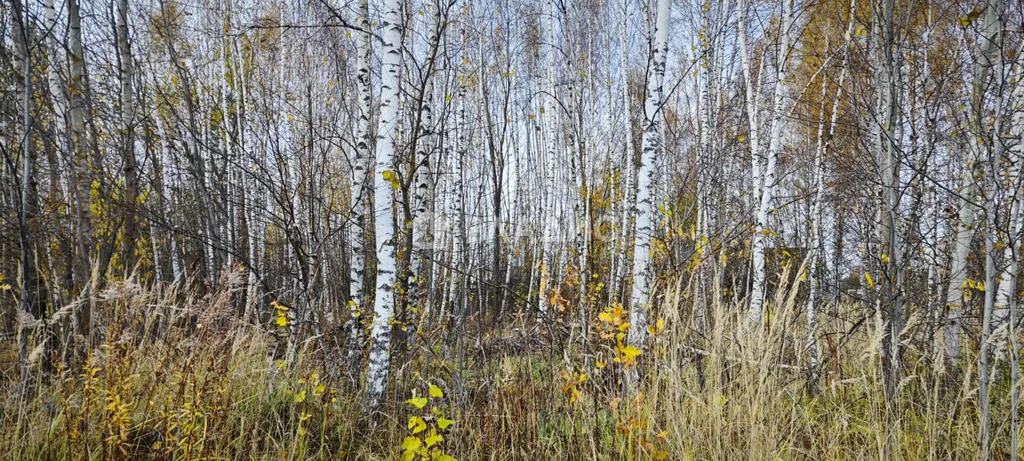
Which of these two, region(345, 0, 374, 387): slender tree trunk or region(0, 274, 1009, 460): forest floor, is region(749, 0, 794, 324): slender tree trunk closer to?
region(0, 274, 1009, 460): forest floor

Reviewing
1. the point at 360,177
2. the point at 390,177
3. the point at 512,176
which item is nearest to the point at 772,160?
the point at 390,177

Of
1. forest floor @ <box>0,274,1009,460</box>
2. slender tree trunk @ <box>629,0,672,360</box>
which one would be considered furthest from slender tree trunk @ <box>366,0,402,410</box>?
slender tree trunk @ <box>629,0,672,360</box>

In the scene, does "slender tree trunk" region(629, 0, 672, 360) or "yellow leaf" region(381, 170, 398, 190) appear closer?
"yellow leaf" region(381, 170, 398, 190)

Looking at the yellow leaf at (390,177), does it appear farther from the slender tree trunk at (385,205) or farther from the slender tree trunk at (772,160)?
the slender tree trunk at (772,160)

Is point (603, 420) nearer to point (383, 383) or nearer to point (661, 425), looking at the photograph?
point (661, 425)

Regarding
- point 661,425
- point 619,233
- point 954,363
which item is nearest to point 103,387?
point 661,425

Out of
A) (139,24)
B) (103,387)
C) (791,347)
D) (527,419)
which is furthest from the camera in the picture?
(139,24)

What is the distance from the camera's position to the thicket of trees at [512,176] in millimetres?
2754

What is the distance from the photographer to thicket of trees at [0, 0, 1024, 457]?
2.75 metres

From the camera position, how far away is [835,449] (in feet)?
7.41

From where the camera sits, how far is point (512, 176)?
35.4 feet

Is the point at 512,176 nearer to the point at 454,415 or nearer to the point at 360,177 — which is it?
the point at 360,177

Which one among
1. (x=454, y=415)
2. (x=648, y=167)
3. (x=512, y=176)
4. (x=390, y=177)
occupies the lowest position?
(x=454, y=415)

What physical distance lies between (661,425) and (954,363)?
1933 millimetres
